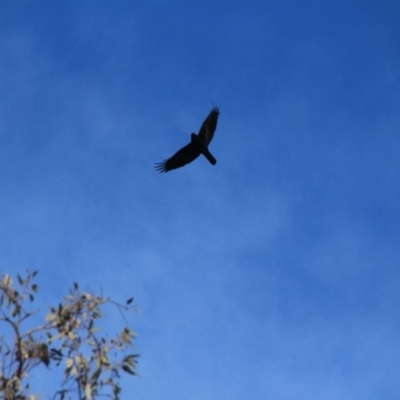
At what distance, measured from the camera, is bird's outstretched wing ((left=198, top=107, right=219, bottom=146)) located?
2084 cm

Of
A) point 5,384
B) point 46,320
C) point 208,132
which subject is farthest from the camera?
point 208,132

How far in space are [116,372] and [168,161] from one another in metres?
13.3

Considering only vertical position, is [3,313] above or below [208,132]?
below

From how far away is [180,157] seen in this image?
827 inches

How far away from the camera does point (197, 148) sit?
822 inches

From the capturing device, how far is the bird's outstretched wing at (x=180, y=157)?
2089 cm

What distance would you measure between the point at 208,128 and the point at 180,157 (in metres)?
1.23

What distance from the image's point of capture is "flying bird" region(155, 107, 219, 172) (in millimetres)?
20781

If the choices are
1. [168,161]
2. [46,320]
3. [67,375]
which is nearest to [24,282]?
[46,320]

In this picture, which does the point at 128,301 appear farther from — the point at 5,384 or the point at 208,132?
the point at 208,132

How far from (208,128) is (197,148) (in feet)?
2.28

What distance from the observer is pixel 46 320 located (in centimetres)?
802

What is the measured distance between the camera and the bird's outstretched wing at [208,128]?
2084 centimetres

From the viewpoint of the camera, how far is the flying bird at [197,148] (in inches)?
818
